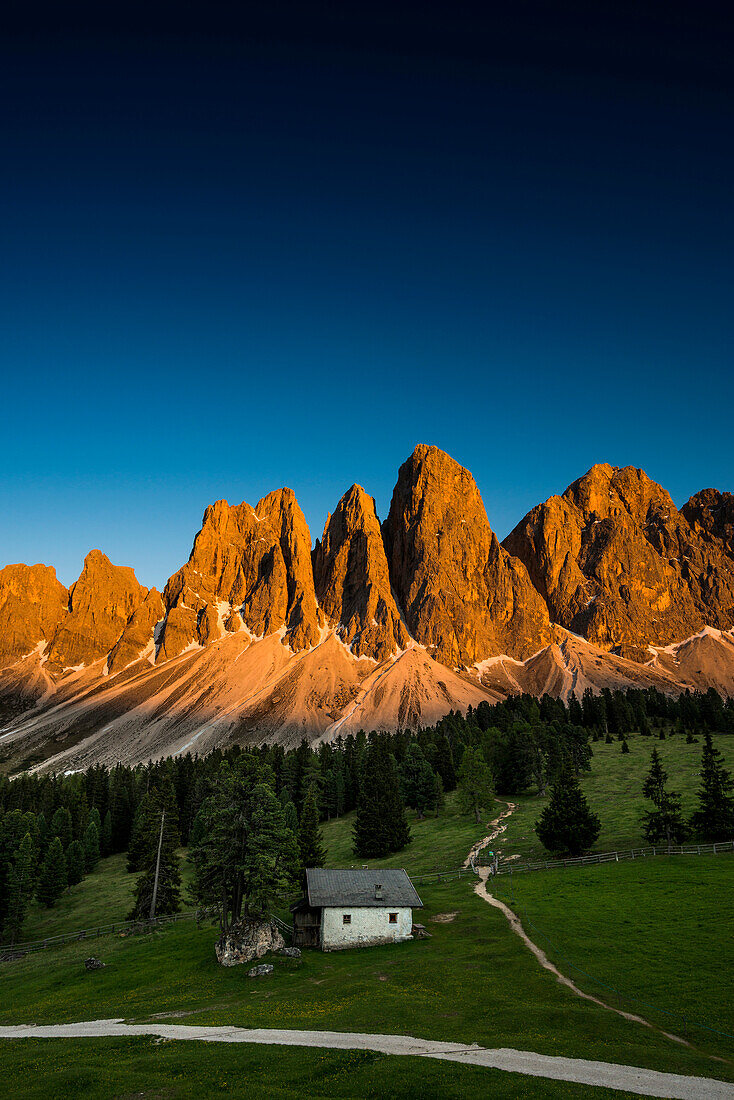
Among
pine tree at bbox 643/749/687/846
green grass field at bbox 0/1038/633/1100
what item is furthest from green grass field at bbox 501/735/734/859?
green grass field at bbox 0/1038/633/1100

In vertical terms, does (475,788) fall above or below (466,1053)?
below

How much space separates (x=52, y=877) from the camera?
71.3m

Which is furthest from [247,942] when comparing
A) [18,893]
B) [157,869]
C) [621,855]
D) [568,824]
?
[18,893]

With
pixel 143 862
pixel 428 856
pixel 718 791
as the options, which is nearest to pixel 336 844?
pixel 428 856

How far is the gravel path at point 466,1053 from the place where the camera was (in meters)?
15.1

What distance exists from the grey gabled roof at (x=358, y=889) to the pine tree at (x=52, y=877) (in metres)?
43.8

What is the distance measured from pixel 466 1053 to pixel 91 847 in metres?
86.1

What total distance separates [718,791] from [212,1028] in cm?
4854

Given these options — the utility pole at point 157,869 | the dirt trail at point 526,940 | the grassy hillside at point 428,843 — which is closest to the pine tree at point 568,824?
the dirt trail at point 526,940

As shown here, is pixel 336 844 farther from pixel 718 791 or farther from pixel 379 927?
pixel 718 791

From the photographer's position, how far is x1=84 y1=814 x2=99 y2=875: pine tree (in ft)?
280

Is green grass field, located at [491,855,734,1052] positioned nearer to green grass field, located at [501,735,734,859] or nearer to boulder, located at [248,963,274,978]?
green grass field, located at [501,735,734,859]

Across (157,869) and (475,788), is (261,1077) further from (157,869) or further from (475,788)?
(475,788)

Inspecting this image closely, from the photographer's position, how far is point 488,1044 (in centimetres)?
1895
